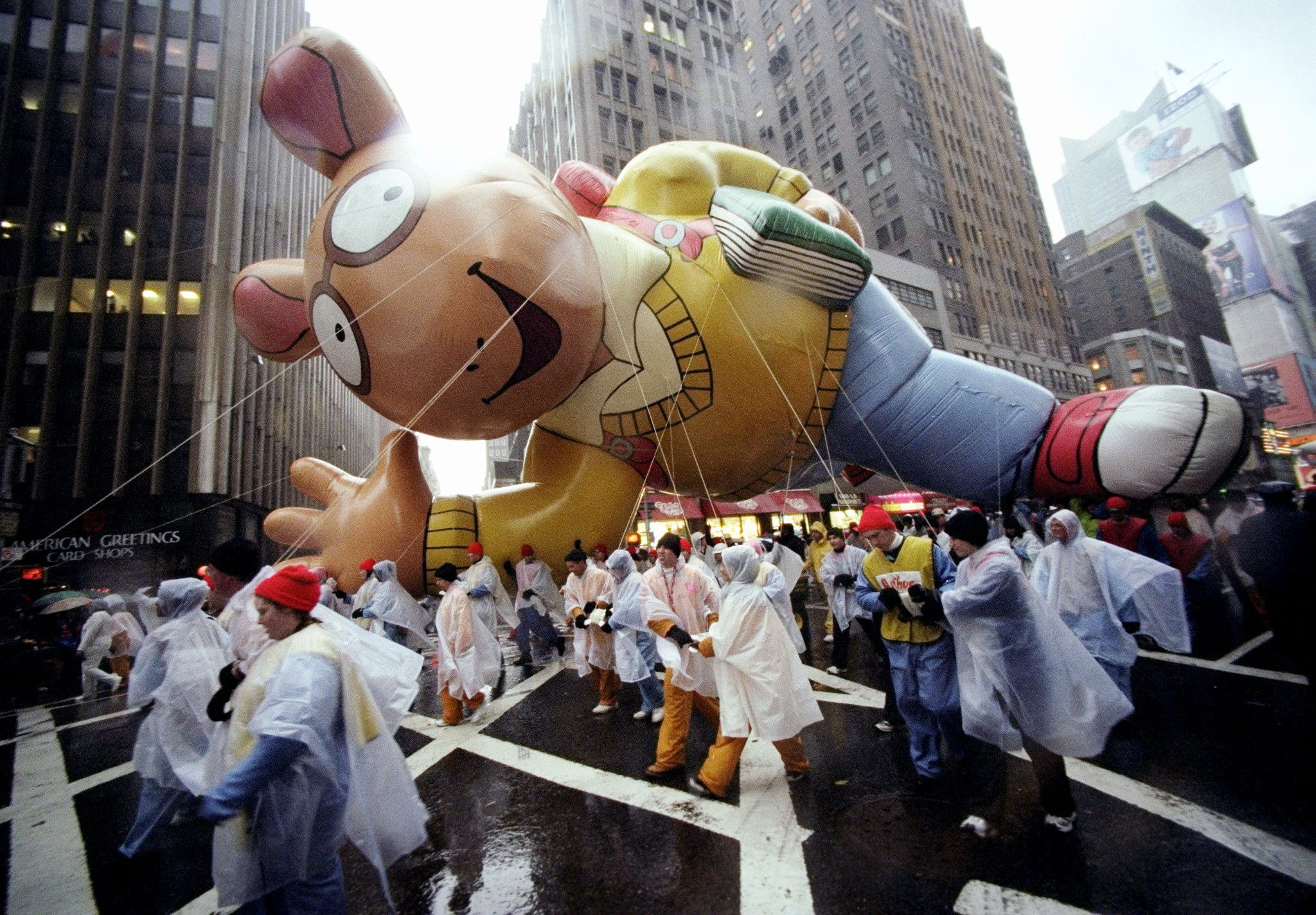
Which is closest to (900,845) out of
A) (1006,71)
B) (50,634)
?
(50,634)

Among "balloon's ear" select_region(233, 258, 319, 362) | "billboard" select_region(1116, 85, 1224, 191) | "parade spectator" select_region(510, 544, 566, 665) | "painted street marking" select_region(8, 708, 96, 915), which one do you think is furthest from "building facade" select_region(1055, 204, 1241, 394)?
"painted street marking" select_region(8, 708, 96, 915)

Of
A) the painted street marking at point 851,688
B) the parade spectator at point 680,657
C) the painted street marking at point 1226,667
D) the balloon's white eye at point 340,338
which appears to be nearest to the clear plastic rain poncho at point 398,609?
the balloon's white eye at point 340,338

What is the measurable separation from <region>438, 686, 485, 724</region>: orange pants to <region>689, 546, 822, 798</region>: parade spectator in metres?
2.67

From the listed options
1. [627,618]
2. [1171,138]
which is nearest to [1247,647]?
[627,618]

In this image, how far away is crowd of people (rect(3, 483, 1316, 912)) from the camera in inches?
80.4

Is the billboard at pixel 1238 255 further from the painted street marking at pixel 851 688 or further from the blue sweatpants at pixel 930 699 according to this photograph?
the blue sweatpants at pixel 930 699

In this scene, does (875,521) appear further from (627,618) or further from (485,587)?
(485,587)

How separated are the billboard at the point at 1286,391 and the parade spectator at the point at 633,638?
219 ft

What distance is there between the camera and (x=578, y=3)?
34844mm

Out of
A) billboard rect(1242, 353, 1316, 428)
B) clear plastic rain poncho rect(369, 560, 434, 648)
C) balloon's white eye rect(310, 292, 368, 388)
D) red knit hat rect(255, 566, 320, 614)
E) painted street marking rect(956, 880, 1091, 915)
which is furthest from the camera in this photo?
billboard rect(1242, 353, 1316, 428)

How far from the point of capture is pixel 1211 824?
2793 millimetres

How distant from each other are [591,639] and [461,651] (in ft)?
4.01

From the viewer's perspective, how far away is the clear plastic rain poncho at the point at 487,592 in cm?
590

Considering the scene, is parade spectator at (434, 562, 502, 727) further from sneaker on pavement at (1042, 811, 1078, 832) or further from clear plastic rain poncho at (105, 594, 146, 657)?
clear plastic rain poncho at (105, 594, 146, 657)
